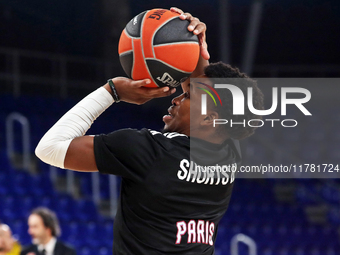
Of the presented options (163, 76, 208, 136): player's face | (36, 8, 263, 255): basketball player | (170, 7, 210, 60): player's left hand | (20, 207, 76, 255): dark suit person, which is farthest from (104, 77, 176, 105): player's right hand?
(20, 207, 76, 255): dark suit person

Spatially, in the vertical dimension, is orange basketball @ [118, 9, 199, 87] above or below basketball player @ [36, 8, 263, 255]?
above

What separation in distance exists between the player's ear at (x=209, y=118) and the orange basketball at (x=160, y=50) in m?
0.21

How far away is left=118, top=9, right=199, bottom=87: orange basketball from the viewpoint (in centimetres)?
199

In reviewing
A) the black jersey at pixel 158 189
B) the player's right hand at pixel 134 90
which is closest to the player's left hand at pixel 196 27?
the player's right hand at pixel 134 90

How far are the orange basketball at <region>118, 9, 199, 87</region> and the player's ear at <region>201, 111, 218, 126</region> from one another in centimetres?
21

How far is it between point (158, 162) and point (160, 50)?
20.8 inches

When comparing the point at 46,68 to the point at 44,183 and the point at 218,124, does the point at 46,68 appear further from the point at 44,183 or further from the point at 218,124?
the point at 218,124

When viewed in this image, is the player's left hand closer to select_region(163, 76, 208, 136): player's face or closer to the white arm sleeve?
select_region(163, 76, 208, 136): player's face

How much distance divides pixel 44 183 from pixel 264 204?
506 cm

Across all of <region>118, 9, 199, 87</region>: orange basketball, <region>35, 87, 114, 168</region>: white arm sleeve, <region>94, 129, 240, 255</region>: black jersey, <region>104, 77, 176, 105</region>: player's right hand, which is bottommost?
<region>94, 129, 240, 255</region>: black jersey

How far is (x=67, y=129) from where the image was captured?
1825mm

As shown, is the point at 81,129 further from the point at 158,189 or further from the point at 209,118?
the point at 209,118

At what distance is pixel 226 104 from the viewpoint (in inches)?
78.3

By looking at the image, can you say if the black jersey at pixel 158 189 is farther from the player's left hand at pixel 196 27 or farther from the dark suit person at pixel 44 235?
the dark suit person at pixel 44 235
